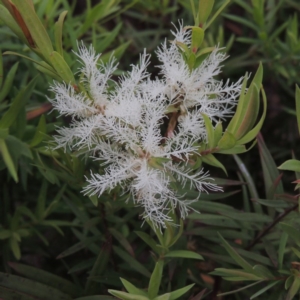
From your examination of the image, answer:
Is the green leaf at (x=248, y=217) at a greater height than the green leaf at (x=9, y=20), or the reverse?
the green leaf at (x=9, y=20)

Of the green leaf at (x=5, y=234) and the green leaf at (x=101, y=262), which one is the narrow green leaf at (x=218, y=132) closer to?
the green leaf at (x=101, y=262)

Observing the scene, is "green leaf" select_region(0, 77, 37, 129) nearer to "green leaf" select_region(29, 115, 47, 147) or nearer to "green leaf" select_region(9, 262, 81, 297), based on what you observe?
"green leaf" select_region(29, 115, 47, 147)

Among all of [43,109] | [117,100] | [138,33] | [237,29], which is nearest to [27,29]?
[117,100]

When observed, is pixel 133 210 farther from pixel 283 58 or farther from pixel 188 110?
pixel 283 58

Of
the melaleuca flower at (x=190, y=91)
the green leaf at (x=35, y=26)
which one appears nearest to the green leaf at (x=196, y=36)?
the melaleuca flower at (x=190, y=91)

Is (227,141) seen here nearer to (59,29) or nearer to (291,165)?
(291,165)

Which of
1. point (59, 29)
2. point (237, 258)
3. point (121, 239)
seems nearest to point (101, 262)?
point (121, 239)
